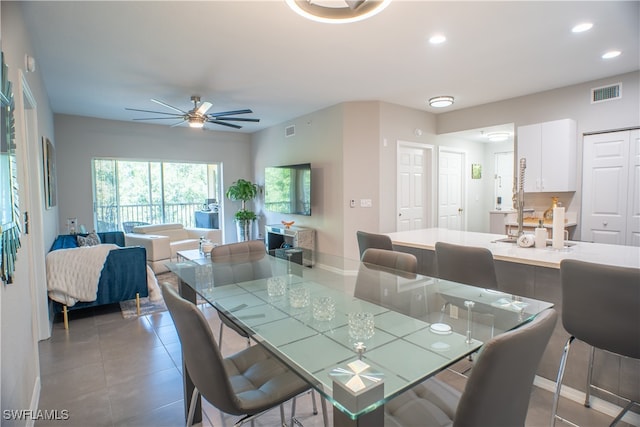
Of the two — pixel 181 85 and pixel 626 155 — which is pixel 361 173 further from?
pixel 626 155

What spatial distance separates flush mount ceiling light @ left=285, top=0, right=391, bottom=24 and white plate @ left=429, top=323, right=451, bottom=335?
146 cm

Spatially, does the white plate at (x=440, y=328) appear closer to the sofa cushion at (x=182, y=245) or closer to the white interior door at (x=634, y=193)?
the white interior door at (x=634, y=193)

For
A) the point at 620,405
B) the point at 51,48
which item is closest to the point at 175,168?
the point at 51,48

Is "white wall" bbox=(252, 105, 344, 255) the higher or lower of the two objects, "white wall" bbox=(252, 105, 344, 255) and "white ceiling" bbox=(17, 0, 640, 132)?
the lower

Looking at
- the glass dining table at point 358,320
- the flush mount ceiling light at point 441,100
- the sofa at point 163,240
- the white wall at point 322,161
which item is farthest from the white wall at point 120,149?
the glass dining table at point 358,320

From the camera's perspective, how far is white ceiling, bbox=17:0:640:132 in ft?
8.48

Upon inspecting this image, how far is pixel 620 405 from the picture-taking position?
189 centimetres

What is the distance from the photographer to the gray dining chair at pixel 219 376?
1.18 metres

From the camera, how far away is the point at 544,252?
7.51ft

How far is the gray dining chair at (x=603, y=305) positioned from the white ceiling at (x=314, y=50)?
209cm

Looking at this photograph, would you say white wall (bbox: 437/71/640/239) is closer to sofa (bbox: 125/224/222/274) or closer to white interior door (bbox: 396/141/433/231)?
white interior door (bbox: 396/141/433/231)

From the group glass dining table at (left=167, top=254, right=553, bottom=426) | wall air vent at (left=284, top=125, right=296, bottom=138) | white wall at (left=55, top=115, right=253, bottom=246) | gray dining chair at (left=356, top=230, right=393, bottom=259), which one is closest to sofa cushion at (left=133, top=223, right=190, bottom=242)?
white wall at (left=55, top=115, right=253, bottom=246)

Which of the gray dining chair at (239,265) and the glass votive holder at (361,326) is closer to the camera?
the glass votive holder at (361,326)

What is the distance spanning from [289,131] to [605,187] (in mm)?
4967
